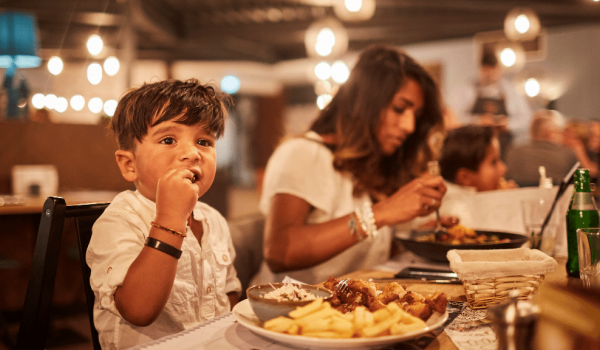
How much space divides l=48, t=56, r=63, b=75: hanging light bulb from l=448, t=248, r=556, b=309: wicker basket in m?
4.66

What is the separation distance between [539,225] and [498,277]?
684mm

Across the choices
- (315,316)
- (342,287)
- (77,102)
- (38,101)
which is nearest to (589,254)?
(342,287)

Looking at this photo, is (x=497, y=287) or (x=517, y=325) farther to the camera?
(x=497, y=287)

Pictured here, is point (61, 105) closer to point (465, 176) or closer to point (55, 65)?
point (55, 65)

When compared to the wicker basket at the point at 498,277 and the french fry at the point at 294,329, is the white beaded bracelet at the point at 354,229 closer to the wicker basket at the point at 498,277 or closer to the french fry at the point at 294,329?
the wicker basket at the point at 498,277

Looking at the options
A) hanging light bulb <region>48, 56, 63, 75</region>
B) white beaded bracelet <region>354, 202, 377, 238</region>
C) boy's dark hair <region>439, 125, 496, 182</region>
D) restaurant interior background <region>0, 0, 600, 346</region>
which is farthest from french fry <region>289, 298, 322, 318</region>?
hanging light bulb <region>48, 56, 63, 75</region>

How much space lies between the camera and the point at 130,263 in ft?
2.80

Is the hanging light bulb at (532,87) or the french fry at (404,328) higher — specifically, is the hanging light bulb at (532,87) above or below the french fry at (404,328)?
above

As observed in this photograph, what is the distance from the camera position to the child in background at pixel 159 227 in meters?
0.82

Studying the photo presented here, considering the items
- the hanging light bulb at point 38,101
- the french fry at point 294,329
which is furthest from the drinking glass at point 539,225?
the hanging light bulb at point 38,101

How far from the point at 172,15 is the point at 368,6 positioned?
18.0 ft

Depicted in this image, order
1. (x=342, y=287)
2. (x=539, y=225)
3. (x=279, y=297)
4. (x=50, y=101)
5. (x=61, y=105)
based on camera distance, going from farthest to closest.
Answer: (x=61, y=105) < (x=50, y=101) < (x=539, y=225) < (x=342, y=287) < (x=279, y=297)

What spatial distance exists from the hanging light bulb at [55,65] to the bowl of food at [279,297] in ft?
14.9

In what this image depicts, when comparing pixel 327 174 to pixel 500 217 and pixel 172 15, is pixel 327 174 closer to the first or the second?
pixel 500 217
